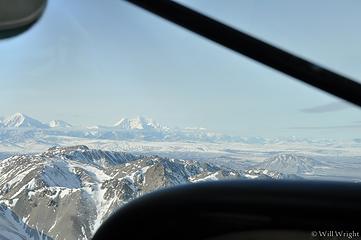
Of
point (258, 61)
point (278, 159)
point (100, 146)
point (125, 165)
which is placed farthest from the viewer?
point (100, 146)

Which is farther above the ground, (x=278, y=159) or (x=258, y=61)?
(x=278, y=159)

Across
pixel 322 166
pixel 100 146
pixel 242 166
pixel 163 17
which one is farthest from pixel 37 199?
pixel 163 17

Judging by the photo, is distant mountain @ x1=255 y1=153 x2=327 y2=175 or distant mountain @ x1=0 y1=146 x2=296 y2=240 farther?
distant mountain @ x1=0 y1=146 x2=296 y2=240

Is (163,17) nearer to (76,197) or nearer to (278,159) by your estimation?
(278,159)

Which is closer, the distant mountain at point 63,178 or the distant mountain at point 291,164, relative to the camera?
the distant mountain at point 291,164

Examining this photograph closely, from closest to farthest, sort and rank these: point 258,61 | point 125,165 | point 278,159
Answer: point 258,61, point 278,159, point 125,165

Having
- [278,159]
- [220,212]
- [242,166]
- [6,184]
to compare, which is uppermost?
[278,159]

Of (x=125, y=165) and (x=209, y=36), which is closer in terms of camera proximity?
(x=209, y=36)

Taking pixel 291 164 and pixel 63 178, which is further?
pixel 63 178
